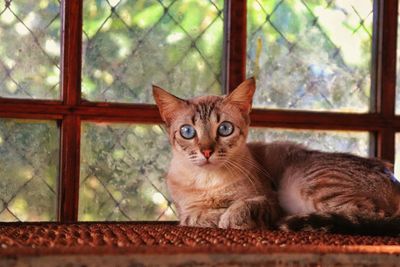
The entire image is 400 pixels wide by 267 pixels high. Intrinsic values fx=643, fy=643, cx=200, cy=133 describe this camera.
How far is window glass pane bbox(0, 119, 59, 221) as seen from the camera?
225cm

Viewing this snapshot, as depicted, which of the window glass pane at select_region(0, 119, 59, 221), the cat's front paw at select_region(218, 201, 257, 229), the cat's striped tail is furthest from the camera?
the window glass pane at select_region(0, 119, 59, 221)

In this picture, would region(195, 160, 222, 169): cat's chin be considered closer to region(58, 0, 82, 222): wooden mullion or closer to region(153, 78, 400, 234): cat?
region(153, 78, 400, 234): cat

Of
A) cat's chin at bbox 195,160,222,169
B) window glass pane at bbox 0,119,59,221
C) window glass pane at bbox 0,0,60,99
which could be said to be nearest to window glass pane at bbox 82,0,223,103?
window glass pane at bbox 0,0,60,99

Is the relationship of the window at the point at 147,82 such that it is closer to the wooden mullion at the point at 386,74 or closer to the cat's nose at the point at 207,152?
the wooden mullion at the point at 386,74

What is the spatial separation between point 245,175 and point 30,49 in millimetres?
888

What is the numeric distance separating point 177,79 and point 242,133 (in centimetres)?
44

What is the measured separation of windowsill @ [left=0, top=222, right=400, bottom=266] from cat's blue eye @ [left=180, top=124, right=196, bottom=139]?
21.7 inches

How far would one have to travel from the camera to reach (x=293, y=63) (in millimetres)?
2559

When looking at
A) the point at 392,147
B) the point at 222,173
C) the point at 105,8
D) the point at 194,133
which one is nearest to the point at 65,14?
the point at 105,8

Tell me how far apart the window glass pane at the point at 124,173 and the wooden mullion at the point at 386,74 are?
0.86 metres

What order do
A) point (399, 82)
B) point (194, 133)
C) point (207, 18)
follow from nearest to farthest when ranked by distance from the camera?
point (194, 133), point (207, 18), point (399, 82)

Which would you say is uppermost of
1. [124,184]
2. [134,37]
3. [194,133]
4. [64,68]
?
[134,37]

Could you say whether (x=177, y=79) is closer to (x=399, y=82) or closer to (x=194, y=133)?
(x=194, y=133)

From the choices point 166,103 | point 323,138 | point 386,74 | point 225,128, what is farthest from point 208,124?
point 386,74
